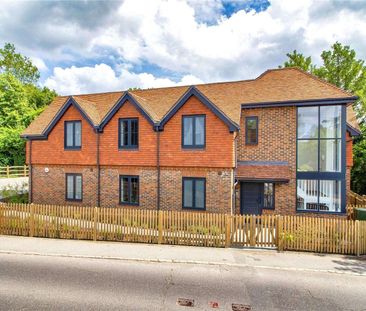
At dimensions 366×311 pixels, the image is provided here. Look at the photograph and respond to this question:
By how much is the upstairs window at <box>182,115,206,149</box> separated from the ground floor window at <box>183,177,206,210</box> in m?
1.99

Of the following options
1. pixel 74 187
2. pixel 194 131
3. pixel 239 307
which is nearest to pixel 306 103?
pixel 194 131

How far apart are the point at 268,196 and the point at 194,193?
483 cm

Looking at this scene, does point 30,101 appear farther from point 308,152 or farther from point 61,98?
point 308,152

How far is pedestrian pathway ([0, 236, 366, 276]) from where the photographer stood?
31.0 ft

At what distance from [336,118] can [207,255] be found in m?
11.1

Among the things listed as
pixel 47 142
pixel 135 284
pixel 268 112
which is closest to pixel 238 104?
pixel 268 112

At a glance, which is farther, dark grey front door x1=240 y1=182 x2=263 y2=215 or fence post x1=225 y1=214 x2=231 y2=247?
dark grey front door x1=240 y1=182 x2=263 y2=215

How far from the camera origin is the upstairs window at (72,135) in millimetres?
17344

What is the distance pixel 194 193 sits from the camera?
14.7 m

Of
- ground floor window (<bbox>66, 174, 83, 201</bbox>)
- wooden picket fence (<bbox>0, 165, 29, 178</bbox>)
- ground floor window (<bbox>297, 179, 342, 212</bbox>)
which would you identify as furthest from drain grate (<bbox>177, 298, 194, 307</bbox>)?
wooden picket fence (<bbox>0, 165, 29, 178</bbox>)

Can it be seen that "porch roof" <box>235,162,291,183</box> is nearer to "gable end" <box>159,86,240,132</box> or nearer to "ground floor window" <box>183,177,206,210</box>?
"ground floor window" <box>183,177,206,210</box>

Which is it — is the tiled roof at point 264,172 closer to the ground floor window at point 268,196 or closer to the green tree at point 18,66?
the ground floor window at point 268,196

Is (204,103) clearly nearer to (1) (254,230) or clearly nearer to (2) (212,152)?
(2) (212,152)

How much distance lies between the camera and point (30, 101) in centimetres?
5556
